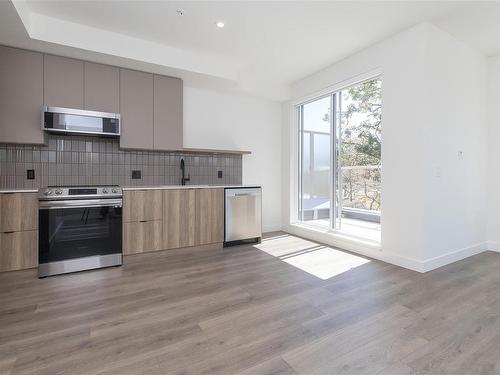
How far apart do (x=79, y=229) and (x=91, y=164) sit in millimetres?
950

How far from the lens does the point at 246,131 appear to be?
4621 millimetres

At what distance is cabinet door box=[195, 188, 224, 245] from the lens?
3.56 meters

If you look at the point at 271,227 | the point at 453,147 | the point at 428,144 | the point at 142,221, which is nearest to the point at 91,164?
the point at 142,221

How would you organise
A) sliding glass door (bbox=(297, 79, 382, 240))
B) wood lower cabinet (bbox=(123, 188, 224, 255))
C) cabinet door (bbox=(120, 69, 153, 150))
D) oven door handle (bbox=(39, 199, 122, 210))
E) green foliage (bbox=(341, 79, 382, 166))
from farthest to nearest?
sliding glass door (bbox=(297, 79, 382, 240))
green foliage (bbox=(341, 79, 382, 166))
cabinet door (bbox=(120, 69, 153, 150))
wood lower cabinet (bbox=(123, 188, 224, 255))
oven door handle (bbox=(39, 199, 122, 210))

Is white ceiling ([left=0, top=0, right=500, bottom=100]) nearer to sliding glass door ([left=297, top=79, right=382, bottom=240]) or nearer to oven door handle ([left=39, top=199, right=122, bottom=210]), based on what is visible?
sliding glass door ([left=297, top=79, right=382, bottom=240])

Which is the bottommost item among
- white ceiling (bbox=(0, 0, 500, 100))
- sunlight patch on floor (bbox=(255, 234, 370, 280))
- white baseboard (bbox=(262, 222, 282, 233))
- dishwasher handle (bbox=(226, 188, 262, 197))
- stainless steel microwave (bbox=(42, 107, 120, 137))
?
sunlight patch on floor (bbox=(255, 234, 370, 280))

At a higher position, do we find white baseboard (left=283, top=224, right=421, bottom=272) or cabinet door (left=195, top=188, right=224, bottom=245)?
cabinet door (left=195, top=188, right=224, bottom=245)

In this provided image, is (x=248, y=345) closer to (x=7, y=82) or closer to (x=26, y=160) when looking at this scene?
(x=26, y=160)

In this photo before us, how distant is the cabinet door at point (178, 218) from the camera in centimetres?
334

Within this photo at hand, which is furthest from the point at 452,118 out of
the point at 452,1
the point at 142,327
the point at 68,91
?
the point at 68,91

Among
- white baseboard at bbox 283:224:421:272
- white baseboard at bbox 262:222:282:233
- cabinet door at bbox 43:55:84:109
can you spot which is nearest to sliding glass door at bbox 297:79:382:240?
white baseboard at bbox 283:224:421:272

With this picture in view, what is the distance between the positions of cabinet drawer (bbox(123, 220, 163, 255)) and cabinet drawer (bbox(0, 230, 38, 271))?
83 cm

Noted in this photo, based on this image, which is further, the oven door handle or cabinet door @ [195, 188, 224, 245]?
cabinet door @ [195, 188, 224, 245]

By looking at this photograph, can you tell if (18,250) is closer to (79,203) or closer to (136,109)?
(79,203)
